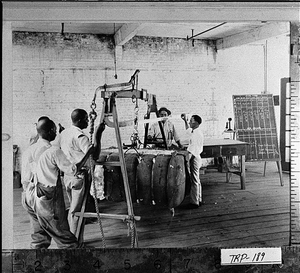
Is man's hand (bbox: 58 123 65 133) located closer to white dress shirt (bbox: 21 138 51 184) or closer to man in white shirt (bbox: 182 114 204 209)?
white dress shirt (bbox: 21 138 51 184)

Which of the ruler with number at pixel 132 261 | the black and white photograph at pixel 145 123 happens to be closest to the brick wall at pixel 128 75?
the black and white photograph at pixel 145 123

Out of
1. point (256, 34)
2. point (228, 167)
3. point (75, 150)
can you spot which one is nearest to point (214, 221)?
point (228, 167)

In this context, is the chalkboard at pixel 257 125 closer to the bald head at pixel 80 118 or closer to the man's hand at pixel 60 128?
the bald head at pixel 80 118

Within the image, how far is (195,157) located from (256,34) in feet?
2.98

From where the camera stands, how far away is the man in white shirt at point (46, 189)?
2.32 metres

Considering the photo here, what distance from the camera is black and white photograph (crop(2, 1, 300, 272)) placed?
2301 mm

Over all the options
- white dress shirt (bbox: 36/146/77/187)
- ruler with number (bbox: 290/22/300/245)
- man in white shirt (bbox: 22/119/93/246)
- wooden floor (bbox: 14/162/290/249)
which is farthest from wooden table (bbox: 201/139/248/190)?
white dress shirt (bbox: 36/146/77/187)

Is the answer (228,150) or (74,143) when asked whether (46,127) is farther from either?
(228,150)

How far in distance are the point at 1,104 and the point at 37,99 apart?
0.23 meters

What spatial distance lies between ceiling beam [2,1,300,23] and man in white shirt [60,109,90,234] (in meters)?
0.63

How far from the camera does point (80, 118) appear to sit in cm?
234

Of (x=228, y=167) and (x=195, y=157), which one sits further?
(x=228, y=167)

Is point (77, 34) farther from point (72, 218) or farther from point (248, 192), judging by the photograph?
point (248, 192)

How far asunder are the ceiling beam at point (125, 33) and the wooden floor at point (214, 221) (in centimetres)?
104
